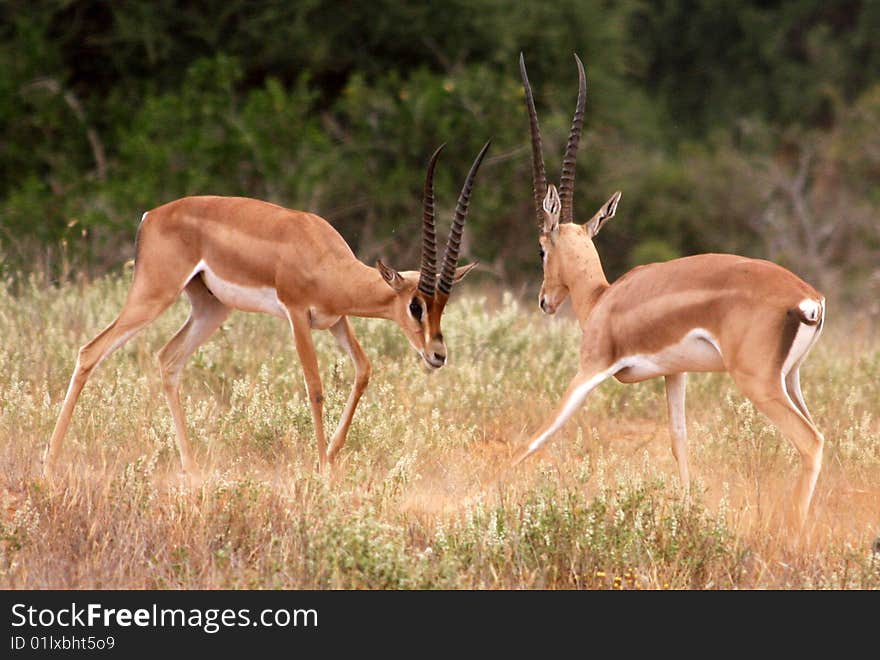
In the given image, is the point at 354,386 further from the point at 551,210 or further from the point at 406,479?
the point at 551,210

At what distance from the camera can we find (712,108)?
28.2 m

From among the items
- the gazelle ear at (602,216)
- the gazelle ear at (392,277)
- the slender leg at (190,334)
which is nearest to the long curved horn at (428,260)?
the gazelle ear at (392,277)

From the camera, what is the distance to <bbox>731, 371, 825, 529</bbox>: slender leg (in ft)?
18.9

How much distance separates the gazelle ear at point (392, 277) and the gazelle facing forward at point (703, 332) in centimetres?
85

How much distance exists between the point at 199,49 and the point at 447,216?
15.8 feet

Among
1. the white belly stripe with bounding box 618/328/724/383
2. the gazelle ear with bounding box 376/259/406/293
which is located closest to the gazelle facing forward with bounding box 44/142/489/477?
the gazelle ear with bounding box 376/259/406/293

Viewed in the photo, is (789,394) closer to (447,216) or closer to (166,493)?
(166,493)

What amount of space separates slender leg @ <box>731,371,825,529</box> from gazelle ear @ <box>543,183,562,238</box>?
1638 millimetres

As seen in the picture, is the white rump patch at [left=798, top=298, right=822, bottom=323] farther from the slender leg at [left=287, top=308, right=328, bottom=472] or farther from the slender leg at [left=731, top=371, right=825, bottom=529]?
the slender leg at [left=287, top=308, right=328, bottom=472]

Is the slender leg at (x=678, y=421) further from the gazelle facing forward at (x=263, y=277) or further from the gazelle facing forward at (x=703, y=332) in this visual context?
the gazelle facing forward at (x=263, y=277)

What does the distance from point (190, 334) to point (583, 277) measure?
6.90 ft

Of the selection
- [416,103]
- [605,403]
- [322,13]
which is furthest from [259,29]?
[605,403]

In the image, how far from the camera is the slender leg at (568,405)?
614cm

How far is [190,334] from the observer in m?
7.40
